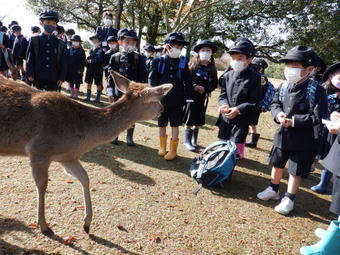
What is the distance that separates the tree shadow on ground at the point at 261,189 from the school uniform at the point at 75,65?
7524 mm

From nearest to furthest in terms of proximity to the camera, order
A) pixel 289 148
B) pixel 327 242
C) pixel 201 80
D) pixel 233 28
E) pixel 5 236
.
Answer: pixel 327 242 < pixel 5 236 < pixel 289 148 < pixel 201 80 < pixel 233 28

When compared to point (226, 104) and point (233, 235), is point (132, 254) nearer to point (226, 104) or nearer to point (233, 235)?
point (233, 235)

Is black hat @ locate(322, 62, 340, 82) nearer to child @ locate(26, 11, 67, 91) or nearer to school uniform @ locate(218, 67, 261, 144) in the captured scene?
school uniform @ locate(218, 67, 261, 144)

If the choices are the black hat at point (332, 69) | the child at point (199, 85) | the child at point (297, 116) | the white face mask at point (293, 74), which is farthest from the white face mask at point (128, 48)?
the black hat at point (332, 69)

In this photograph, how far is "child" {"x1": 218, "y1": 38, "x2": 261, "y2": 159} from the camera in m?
5.27

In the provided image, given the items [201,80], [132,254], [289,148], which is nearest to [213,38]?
[201,80]

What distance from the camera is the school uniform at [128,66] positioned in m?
6.45

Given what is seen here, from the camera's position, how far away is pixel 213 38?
23234 millimetres

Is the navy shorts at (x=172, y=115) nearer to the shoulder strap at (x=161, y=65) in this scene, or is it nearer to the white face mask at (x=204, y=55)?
the shoulder strap at (x=161, y=65)

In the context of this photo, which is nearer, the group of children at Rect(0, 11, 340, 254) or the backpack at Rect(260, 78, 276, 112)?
the group of children at Rect(0, 11, 340, 254)

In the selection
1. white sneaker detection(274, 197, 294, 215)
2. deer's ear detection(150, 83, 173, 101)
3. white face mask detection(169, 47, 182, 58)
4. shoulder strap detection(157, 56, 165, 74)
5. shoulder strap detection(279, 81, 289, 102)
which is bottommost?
white sneaker detection(274, 197, 294, 215)

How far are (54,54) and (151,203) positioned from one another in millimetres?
4004

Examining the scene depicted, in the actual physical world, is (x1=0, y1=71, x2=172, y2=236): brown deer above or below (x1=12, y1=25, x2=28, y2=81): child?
below

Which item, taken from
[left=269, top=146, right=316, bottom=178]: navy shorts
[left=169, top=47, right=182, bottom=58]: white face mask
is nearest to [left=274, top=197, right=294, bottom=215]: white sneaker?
[left=269, top=146, right=316, bottom=178]: navy shorts
